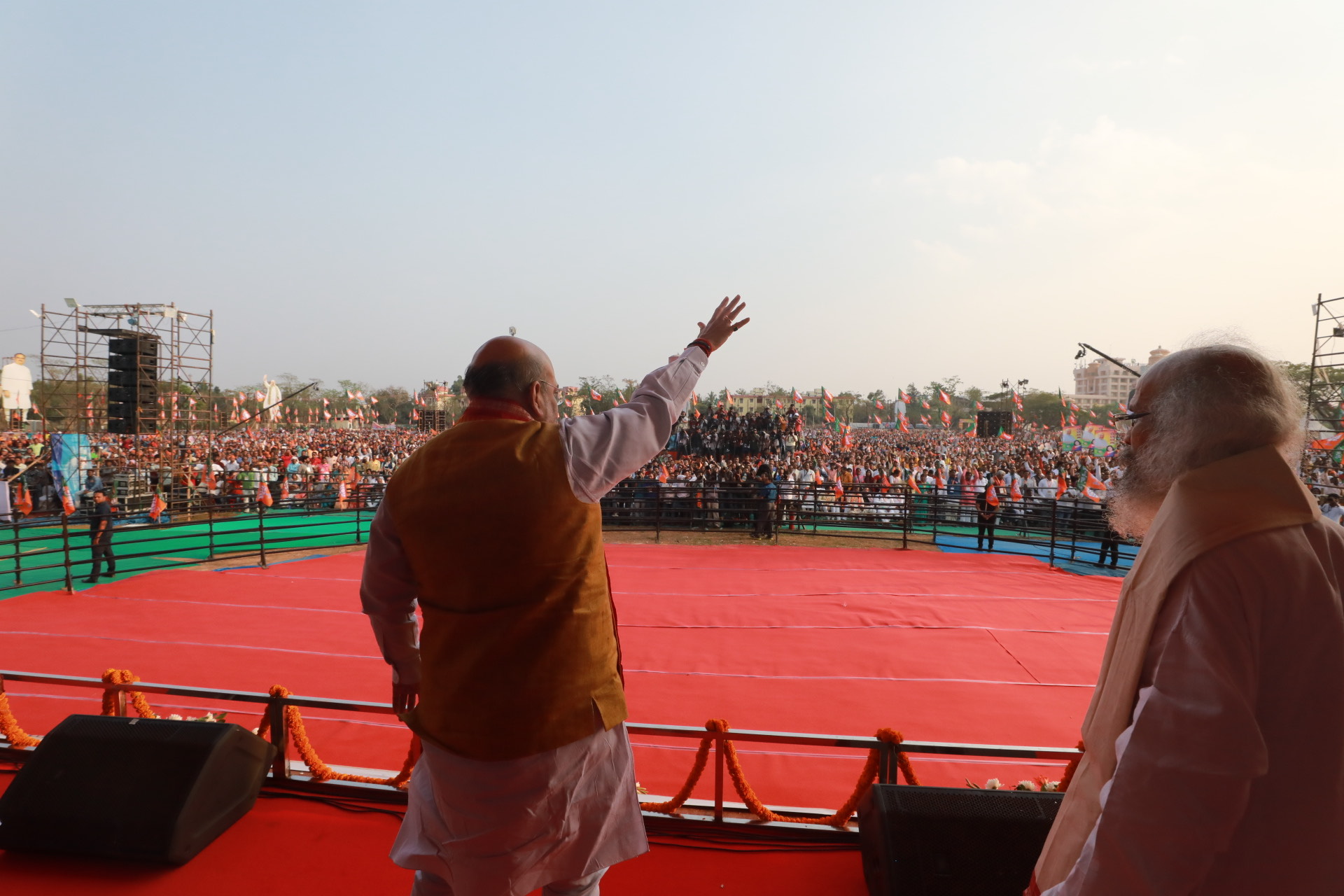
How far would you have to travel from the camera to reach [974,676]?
6.04 metres

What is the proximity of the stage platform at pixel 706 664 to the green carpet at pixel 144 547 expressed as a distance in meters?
0.50

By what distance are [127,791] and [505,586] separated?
2.38 metres

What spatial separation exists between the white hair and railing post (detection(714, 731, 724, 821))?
228 centimetres

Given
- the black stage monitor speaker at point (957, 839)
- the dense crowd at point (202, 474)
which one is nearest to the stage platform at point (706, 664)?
the black stage monitor speaker at point (957, 839)

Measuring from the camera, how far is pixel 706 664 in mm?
6395

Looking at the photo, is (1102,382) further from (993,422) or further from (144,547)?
(144,547)

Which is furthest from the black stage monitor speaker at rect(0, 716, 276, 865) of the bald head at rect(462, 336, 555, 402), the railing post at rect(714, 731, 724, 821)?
the bald head at rect(462, 336, 555, 402)

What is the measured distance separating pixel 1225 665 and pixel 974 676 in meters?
5.52

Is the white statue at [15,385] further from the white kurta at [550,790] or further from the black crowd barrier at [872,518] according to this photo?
the white kurta at [550,790]

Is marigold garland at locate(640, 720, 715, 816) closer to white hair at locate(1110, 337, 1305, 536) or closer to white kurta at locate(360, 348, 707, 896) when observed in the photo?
white kurta at locate(360, 348, 707, 896)

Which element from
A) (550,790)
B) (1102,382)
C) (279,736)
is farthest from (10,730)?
(1102,382)

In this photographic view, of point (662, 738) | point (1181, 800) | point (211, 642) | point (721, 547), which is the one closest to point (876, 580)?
point (721, 547)

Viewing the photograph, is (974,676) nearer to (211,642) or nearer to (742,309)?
(742,309)

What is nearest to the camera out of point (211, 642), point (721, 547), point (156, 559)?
point (211, 642)
